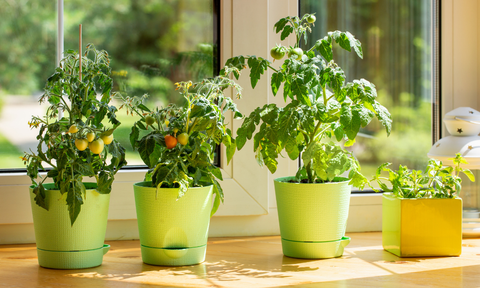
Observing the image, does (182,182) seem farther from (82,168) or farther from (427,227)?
(427,227)

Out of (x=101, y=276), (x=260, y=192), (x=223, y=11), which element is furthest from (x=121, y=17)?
(x=101, y=276)

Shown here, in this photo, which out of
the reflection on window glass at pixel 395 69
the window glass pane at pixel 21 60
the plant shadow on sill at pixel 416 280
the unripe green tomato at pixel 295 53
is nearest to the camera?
the plant shadow on sill at pixel 416 280

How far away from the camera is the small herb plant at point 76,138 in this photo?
1256mm

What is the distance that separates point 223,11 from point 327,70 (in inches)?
23.0

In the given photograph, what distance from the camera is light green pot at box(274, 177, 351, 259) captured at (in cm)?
141

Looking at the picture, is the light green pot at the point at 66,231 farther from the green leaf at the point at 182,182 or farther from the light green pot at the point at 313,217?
the light green pot at the point at 313,217

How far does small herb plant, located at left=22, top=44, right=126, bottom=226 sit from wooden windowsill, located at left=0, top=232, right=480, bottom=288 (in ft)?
0.59

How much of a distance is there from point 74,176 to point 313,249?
0.71m

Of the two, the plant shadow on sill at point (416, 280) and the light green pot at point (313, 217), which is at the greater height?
the light green pot at point (313, 217)

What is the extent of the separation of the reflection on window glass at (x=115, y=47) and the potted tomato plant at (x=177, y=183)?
0.43 metres

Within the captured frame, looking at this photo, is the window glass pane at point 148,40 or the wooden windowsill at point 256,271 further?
the window glass pane at point 148,40

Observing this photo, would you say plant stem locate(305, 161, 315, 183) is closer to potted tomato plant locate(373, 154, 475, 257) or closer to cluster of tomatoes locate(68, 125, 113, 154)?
potted tomato plant locate(373, 154, 475, 257)

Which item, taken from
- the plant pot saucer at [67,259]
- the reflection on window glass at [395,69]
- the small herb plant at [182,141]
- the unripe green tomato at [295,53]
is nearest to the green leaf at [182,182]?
the small herb plant at [182,141]

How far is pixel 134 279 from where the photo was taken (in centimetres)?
124
